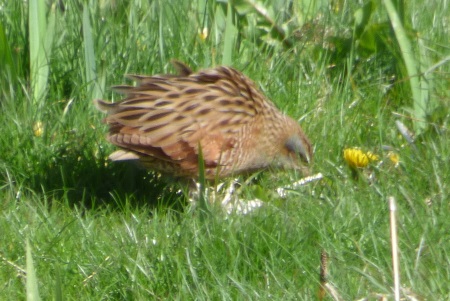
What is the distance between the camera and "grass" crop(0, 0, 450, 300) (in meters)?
3.72

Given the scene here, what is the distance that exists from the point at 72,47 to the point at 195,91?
1083 mm

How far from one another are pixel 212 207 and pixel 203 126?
558mm

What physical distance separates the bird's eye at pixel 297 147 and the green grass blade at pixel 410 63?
620 millimetres

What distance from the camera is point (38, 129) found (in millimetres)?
5012

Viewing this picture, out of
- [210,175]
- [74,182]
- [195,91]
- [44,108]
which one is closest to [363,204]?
[210,175]

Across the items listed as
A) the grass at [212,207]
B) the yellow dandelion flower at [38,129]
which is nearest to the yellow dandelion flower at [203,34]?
the grass at [212,207]

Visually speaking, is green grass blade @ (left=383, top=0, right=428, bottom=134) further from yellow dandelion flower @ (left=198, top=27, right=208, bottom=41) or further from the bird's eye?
yellow dandelion flower @ (left=198, top=27, right=208, bottom=41)

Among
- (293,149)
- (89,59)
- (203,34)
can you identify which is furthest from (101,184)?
(203,34)

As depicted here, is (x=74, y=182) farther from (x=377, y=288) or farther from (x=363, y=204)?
(x=377, y=288)

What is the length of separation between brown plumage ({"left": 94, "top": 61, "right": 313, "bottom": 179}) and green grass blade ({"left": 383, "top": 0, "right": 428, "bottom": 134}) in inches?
24.4

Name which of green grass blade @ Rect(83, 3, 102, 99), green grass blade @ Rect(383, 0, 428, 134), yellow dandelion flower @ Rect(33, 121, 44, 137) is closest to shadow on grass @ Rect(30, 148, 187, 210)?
yellow dandelion flower @ Rect(33, 121, 44, 137)

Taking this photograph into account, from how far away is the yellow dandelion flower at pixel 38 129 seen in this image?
196 inches

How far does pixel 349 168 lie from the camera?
15.5 feet

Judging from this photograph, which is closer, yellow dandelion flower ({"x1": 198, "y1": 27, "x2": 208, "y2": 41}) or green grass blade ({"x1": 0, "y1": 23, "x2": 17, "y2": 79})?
green grass blade ({"x1": 0, "y1": 23, "x2": 17, "y2": 79})
